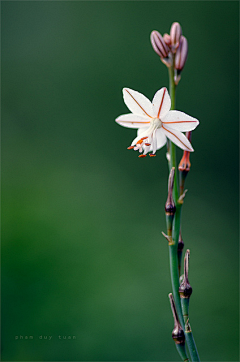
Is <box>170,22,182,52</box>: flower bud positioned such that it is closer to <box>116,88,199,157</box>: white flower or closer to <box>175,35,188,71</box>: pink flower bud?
<box>175,35,188,71</box>: pink flower bud

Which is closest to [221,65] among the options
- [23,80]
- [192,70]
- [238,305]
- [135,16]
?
[192,70]

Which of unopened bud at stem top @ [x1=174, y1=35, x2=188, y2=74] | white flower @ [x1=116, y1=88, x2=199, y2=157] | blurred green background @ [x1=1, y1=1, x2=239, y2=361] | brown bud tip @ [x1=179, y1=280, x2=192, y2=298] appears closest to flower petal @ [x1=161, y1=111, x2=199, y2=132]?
white flower @ [x1=116, y1=88, x2=199, y2=157]

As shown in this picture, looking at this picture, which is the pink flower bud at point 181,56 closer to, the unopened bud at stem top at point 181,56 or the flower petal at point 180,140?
the unopened bud at stem top at point 181,56

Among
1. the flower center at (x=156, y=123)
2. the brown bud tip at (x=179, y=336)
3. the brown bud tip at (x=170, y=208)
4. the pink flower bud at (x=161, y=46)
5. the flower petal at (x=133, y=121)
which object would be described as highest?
the pink flower bud at (x=161, y=46)

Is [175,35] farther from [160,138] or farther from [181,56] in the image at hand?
[160,138]

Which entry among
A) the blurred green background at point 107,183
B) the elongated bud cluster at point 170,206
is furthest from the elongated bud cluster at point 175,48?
the blurred green background at point 107,183

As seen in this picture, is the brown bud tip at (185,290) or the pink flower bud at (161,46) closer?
the brown bud tip at (185,290)

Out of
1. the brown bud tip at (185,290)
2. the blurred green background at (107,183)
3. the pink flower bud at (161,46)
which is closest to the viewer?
the brown bud tip at (185,290)
